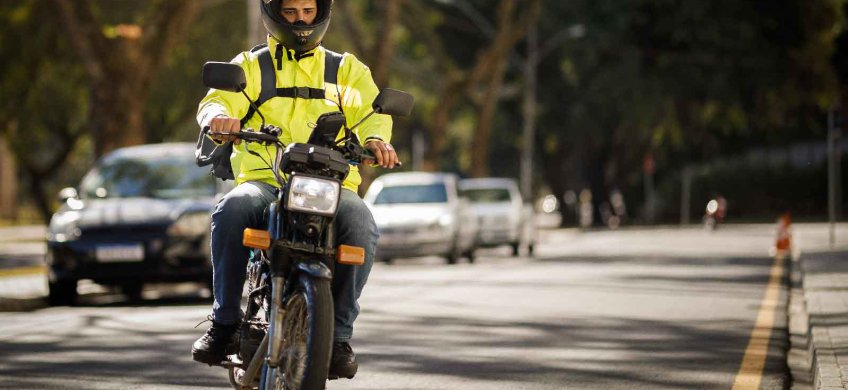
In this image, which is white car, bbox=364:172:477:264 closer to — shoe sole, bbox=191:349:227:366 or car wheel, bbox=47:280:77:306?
car wheel, bbox=47:280:77:306

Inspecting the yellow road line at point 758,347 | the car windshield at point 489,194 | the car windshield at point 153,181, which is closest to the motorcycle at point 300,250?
the yellow road line at point 758,347

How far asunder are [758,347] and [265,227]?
5838 mm

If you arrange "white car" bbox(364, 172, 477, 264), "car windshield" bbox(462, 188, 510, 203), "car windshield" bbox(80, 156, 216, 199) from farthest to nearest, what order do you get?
"car windshield" bbox(462, 188, 510, 203)
"white car" bbox(364, 172, 477, 264)
"car windshield" bbox(80, 156, 216, 199)

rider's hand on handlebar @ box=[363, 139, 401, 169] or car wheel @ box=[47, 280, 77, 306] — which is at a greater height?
rider's hand on handlebar @ box=[363, 139, 401, 169]

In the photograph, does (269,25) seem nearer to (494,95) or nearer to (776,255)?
(776,255)

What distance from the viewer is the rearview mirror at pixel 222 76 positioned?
624 centimetres

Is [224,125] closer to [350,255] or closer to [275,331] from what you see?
[350,255]

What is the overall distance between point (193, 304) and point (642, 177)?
45394mm

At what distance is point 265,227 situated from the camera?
6500 millimetres

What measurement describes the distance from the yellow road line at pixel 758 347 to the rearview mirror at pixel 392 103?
3345 mm

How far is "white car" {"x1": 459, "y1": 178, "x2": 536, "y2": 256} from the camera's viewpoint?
30.0 meters

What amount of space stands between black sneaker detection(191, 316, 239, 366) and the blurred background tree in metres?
26.2

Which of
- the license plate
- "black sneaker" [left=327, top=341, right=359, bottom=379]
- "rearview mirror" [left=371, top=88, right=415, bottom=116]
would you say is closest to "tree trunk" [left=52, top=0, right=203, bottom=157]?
the license plate

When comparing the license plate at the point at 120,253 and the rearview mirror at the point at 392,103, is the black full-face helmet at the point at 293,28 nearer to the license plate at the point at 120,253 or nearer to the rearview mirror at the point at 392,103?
the rearview mirror at the point at 392,103
